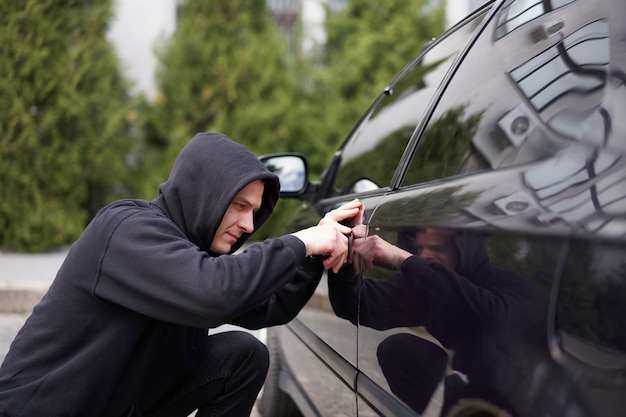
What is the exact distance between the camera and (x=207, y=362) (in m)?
2.31

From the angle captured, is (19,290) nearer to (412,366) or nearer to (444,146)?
(444,146)

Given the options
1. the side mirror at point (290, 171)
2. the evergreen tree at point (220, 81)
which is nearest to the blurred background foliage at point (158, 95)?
the evergreen tree at point (220, 81)

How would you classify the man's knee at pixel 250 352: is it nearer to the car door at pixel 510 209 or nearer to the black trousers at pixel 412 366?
the car door at pixel 510 209

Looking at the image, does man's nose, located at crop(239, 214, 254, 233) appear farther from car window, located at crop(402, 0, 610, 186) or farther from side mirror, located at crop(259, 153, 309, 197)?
side mirror, located at crop(259, 153, 309, 197)

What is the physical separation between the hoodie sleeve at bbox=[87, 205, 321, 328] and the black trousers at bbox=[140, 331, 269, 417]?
50 centimetres

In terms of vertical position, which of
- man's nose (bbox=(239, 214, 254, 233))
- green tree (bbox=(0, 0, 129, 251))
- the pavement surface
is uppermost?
green tree (bbox=(0, 0, 129, 251))

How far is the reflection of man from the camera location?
3.75ft

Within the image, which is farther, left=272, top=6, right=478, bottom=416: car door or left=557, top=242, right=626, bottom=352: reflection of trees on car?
→ left=272, top=6, right=478, bottom=416: car door

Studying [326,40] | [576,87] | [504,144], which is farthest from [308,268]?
[326,40]

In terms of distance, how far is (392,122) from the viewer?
242cm

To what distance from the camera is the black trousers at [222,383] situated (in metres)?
2.29

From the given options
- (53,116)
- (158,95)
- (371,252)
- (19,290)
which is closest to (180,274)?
(371,252)

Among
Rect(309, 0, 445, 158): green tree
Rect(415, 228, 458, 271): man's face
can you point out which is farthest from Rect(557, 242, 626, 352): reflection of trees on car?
Rect(309, 0, 445, 158): green tree

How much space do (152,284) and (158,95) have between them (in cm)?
840
